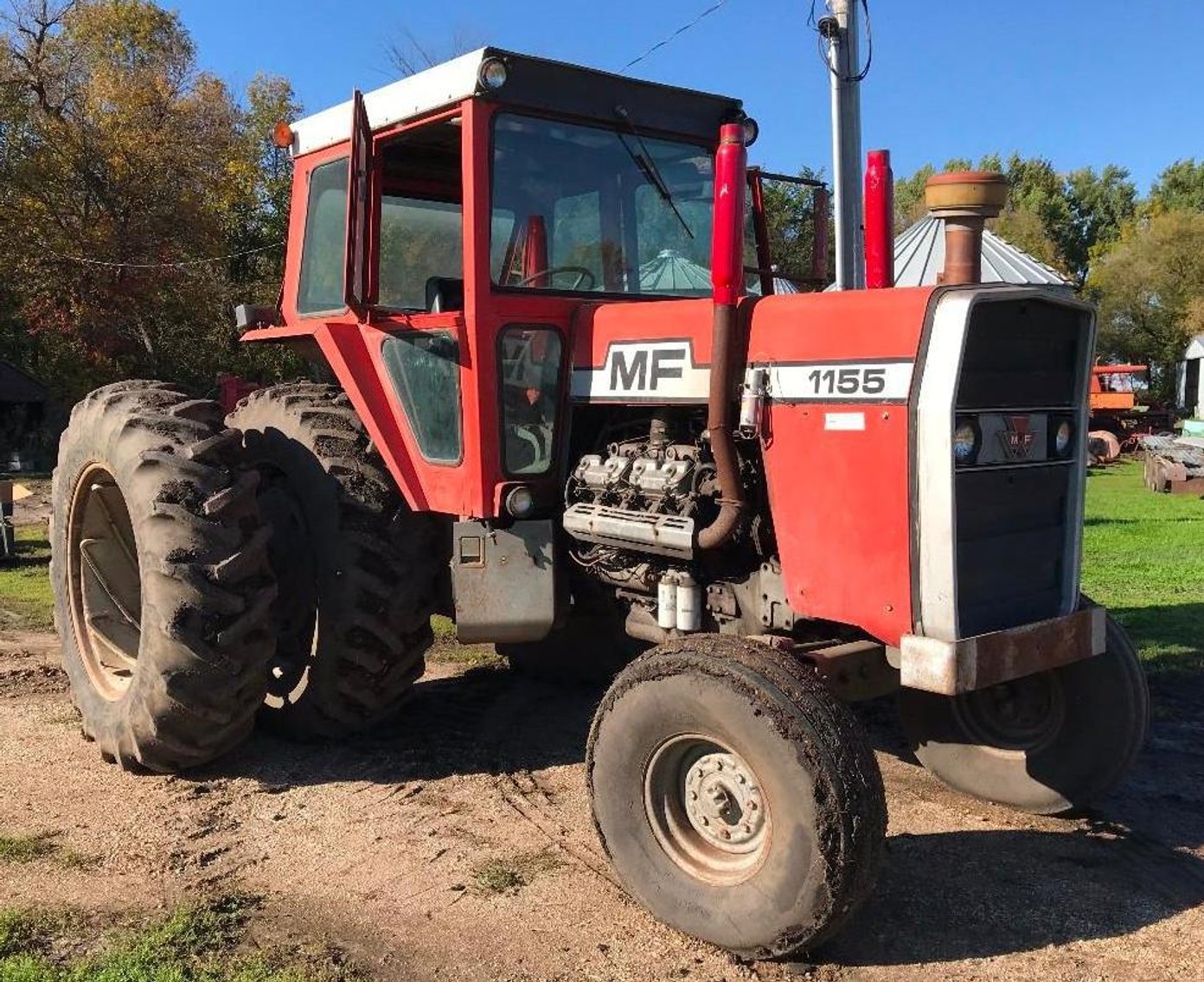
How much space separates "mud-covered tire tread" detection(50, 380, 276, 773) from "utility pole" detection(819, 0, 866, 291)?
471 cm

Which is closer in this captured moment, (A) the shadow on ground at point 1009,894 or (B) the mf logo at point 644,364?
(A) the shadow on ground at point 1009,894

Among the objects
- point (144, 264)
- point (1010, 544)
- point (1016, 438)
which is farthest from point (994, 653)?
point (144, 264)

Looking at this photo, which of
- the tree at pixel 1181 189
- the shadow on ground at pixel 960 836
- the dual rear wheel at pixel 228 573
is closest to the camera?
the shadow on ground at pixel 960 836

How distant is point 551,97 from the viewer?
4.33 m

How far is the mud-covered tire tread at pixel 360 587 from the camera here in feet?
15.5

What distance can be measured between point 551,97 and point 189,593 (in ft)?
7.58

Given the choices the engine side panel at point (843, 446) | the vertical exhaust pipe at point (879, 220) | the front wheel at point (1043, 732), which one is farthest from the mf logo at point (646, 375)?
the front wheel at point (1043, 732)

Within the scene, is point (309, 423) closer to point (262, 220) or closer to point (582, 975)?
point (582, 975)

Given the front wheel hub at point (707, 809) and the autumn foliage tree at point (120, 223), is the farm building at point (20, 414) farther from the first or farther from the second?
the front wheel hub at point (707, 809)

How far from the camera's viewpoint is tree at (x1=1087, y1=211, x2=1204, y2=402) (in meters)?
40.3

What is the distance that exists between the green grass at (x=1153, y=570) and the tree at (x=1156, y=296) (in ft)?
90.1

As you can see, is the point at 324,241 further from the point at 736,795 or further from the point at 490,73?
the point at 736,795

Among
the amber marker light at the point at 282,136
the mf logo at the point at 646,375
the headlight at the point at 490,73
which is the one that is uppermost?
the amber marker light at the point at 282,136

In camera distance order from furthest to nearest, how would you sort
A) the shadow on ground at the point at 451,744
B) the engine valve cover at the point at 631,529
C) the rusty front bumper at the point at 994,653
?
1. the shadow on ground at the point at 451,744
2. the engine valve cover at the point at 631,529
3. the rusty front bumper at the point at 994,653
